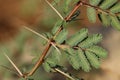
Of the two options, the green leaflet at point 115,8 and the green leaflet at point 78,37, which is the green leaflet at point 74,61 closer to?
the green leaflet at point 78,37

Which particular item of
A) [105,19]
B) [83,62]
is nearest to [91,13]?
[105,19]

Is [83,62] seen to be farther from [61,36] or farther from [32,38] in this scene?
[32,38]

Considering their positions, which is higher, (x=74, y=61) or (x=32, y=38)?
(x=74, y=61)

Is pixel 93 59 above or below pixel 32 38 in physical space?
above

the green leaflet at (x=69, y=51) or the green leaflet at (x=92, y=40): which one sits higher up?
the green leaflet at (x=69, y=51)

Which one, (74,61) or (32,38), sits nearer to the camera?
Result: (74,61)

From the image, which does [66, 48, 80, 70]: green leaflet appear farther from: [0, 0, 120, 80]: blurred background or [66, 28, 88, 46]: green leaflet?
[0, 0, 120, 80]: blurred background

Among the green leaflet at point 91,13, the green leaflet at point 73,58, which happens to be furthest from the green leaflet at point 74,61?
the green leaflet at point 91,13

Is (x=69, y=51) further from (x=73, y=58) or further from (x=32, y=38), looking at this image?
(x=32, y=38)

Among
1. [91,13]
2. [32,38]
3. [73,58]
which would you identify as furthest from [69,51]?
[32,38]
